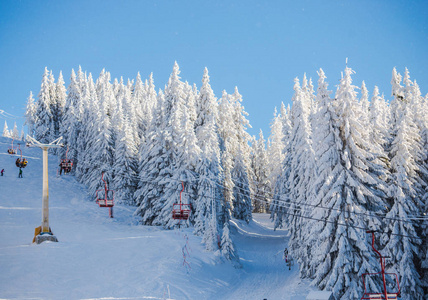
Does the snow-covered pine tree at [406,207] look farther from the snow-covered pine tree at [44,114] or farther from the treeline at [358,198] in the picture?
the snow-covered pine tree at [44,114]

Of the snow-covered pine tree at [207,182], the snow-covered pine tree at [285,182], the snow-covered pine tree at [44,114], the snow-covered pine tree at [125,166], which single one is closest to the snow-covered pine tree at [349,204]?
the snow-covered pine tree at [207,182]

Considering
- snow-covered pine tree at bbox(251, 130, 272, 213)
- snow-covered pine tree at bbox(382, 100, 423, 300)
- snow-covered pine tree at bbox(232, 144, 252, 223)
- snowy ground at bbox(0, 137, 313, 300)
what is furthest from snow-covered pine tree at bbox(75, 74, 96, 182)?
snow-covered pine tree at bbox(382, 100, 423, 300)

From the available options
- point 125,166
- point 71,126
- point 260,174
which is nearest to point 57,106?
point 71,126

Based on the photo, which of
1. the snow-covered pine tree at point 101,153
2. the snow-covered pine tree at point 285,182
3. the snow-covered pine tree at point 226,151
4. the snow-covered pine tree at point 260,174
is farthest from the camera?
the snow-covered pine tree at point 260,174

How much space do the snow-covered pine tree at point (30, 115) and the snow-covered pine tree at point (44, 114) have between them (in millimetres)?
3108

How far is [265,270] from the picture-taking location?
39.1m

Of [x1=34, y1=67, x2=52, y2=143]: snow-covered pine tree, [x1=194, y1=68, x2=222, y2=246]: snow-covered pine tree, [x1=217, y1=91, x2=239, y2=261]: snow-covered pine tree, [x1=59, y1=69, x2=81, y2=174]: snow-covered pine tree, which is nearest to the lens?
[x1=194, y1=68, x2=222, y2=246]: snow-covered pine tree

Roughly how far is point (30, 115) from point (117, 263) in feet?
214

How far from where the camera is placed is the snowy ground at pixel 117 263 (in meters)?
25.3

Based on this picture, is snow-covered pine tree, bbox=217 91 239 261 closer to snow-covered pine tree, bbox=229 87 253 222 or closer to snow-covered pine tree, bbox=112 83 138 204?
snow-covered pine tree, bbox=229 87 253 222

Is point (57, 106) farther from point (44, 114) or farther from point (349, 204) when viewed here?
point (349, 204)

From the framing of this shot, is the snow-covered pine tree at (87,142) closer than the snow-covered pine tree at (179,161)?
No

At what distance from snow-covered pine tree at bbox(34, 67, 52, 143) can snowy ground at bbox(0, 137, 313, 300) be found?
2539 centimetres

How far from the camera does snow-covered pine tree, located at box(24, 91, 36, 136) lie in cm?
8176
